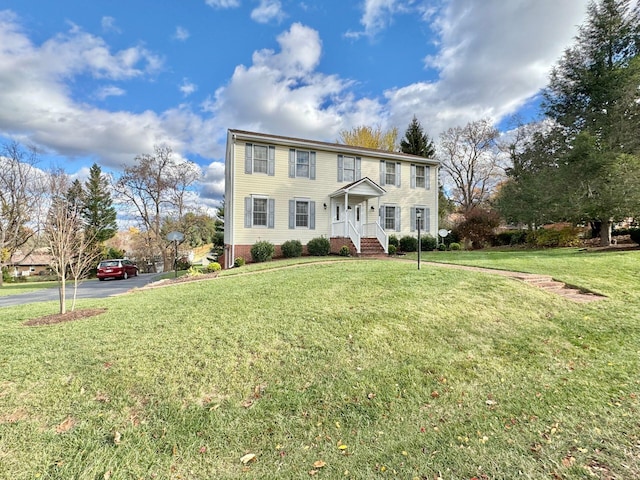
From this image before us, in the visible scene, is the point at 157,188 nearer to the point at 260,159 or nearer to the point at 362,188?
the point at 260,159

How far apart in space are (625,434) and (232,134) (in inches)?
623

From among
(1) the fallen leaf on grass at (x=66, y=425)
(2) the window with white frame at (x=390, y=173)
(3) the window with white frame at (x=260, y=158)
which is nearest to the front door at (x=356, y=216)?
(2) the window with white frame at (x=390, y=173)

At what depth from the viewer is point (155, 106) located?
16219 millimetres

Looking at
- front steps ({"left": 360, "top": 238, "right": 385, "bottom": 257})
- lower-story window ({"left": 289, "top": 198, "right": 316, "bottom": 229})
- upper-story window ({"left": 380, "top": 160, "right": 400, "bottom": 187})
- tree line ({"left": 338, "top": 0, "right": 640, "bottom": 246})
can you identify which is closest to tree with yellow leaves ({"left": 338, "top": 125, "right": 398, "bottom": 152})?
upper-story window ({"left": 380, "top": 160, "right": 400, "bottom": 187})

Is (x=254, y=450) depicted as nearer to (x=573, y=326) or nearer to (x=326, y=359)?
(x=326, y=359)

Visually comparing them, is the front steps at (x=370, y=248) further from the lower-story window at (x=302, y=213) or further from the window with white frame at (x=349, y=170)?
the window with white frame at (x=349, y=170)

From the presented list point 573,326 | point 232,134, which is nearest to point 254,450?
point 573,326

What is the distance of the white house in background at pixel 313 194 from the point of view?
15797 mm

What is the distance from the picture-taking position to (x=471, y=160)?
3412cm

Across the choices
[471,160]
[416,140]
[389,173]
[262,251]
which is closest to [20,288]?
[262,251]

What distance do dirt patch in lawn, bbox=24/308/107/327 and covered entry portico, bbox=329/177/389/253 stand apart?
38.0 ft

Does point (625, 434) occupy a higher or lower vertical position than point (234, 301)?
lower

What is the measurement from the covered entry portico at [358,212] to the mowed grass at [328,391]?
10.6 metres

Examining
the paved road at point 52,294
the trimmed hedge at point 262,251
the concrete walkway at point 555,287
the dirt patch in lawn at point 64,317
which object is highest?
the trimmed hedge at point 262,251
